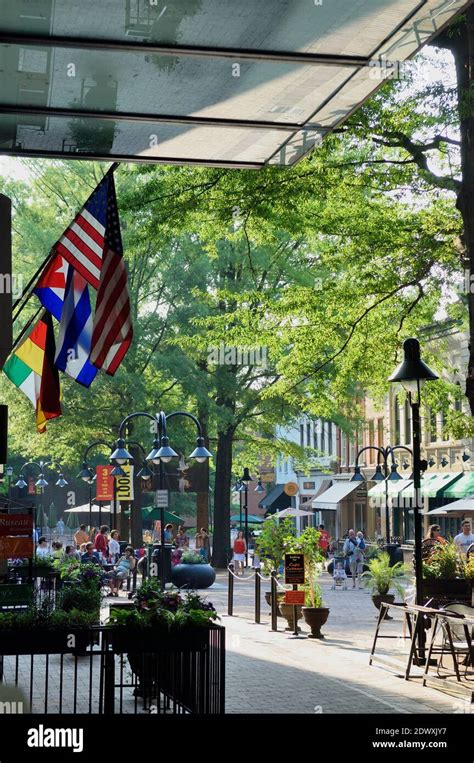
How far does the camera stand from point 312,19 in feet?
26.8

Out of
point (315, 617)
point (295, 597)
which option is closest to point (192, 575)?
point (295, 597)

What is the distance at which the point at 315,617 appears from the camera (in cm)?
2097

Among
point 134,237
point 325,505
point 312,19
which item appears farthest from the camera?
point 325,505

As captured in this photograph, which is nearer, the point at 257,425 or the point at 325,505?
the point at 257,425

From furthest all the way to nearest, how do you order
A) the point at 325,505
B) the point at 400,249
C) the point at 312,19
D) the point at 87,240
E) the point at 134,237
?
the point at 325,505 < the point at 400,249 < the point at 134,237 < the point at 87,240 < the point at 312,19

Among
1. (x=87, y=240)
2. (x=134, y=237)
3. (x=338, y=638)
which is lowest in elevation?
(x=338, y=638)

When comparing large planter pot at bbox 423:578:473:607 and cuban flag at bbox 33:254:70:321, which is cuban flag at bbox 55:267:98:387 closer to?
cuban flag at bbox 33:254:70:321

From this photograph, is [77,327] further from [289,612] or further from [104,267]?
[289,612]

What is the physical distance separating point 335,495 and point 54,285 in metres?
59.2

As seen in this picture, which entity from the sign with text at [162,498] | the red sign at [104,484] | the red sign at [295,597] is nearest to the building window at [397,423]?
the red sign at [104,484]

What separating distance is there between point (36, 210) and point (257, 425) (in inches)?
504

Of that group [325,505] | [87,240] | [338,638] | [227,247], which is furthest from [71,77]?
[325,505]

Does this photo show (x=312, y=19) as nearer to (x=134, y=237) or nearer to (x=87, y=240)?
(x=87, y=240)
